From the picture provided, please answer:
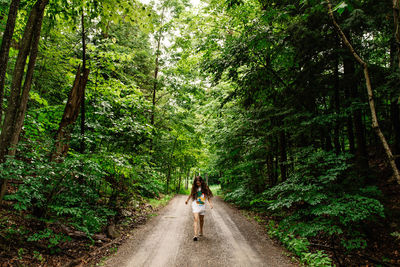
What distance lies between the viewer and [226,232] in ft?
22.3

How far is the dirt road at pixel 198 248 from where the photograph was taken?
4.54 meters

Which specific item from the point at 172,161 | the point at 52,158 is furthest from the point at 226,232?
the point at 172,161

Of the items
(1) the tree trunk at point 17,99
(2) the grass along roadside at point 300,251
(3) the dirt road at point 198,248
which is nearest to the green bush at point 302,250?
(2) the grass along roadside at point 300,251

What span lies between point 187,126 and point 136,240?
11.5m

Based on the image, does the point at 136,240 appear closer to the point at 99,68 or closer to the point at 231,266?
the point at 231,266

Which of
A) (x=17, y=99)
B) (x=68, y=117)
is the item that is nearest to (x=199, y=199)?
(x=68, y=117)

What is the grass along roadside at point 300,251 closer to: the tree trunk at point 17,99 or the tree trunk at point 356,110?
the tree trunk at point 356,110

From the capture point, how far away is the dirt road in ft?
14.9

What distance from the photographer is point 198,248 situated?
17.4 ft

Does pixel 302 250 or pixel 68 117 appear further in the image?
pixel 302 250

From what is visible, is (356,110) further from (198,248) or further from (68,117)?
(68,117)

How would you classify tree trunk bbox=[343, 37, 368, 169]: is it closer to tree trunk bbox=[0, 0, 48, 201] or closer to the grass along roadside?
the grass along roadside

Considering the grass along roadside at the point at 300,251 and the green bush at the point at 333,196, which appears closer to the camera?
the green bush at the point at 333,196

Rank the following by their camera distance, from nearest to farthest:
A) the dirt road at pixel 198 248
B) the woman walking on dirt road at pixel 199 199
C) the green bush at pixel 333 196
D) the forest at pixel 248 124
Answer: the forest at pixel 248 124, the green bush at pixel 333 196, the dirt road at pixel 198 248, the woman walking on dirt road at pixel 199 199
